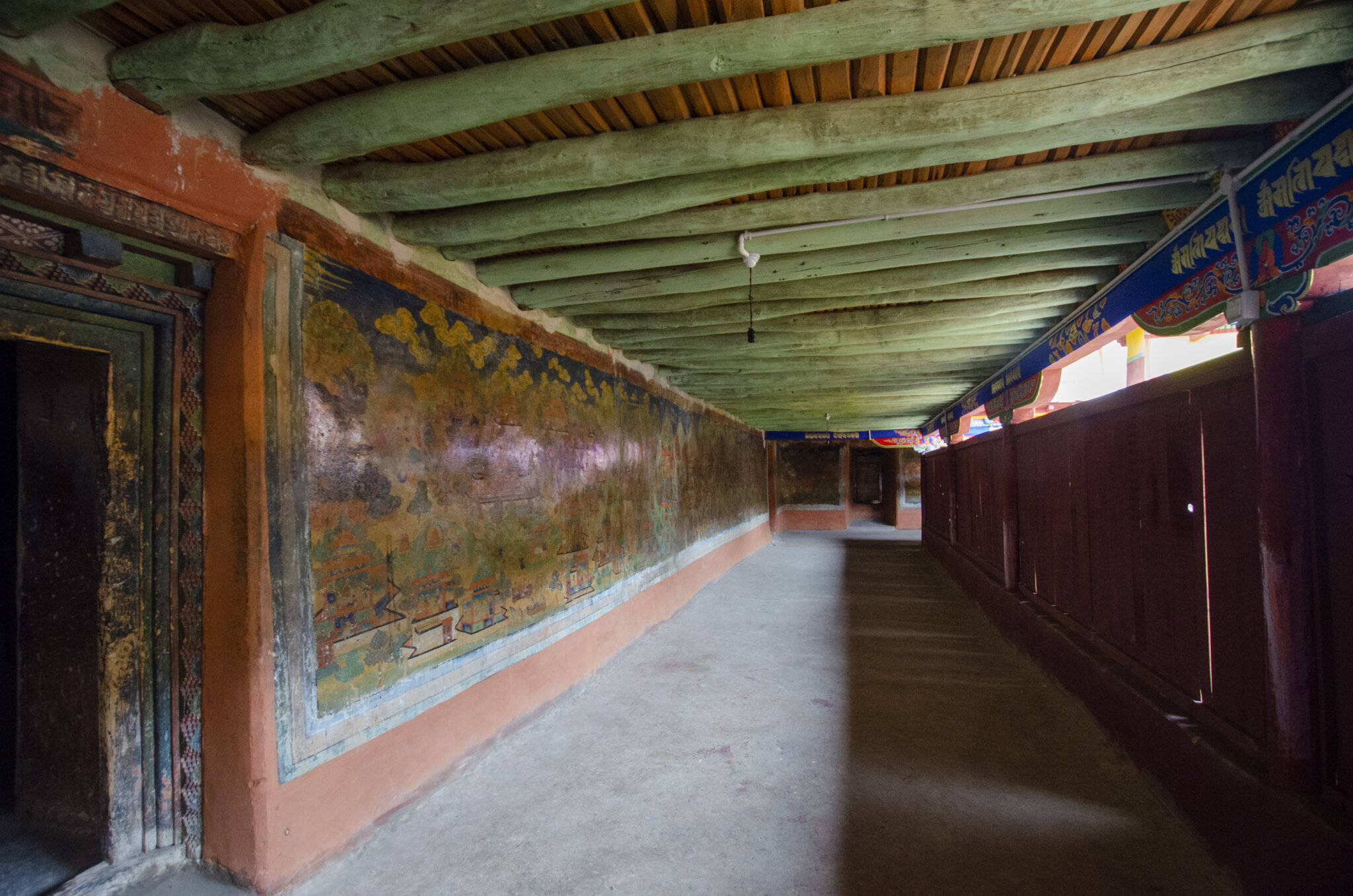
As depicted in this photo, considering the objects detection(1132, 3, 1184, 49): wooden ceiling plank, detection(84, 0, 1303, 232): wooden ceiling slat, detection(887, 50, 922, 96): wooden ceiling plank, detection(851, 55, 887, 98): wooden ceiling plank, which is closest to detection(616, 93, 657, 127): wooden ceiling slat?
detection(84, 0, 1303, 232): wooden ceiling slat

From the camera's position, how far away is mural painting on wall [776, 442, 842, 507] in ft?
55.5

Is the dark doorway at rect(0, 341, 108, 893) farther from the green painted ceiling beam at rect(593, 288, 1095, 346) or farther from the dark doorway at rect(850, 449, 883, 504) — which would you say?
the dark doorway at rect(850, 449, 883, 504)

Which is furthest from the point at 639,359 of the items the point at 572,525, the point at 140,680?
the point at 140,680

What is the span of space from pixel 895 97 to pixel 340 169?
2.30 metres

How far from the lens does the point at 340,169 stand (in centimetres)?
240

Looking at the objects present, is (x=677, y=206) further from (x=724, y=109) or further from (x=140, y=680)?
(x=140, y=680)

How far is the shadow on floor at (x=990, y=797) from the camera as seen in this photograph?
208 centimetres

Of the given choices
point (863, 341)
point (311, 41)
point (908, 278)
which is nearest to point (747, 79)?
point (311, 41)

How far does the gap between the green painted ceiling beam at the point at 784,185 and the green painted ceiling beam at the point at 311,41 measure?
742 mm

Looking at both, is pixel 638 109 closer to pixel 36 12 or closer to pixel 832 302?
pixel 36 12

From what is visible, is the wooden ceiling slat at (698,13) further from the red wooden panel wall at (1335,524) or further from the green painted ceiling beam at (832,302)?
the green painted ceiling beam at (832,302)

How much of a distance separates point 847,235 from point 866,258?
0.34 m

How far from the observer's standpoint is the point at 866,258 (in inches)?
129

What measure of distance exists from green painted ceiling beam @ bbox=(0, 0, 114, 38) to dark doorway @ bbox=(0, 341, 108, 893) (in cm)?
102
